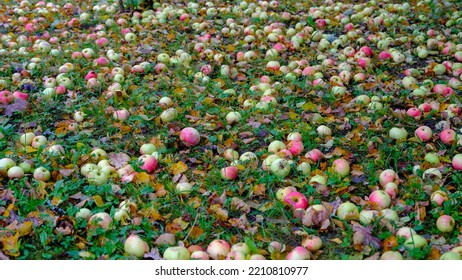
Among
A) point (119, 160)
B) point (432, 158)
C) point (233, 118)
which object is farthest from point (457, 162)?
point (119, 160)

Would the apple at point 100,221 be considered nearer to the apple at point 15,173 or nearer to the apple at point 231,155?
the apple at point 15,173

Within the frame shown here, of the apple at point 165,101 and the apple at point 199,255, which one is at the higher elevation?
the apple at point 199,255

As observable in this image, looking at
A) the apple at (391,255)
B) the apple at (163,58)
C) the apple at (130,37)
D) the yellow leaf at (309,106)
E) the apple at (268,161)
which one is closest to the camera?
the apple at (391,255)

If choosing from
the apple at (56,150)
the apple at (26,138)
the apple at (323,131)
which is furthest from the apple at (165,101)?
the apple at (323,131)

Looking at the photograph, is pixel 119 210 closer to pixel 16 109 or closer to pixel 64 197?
pixel 64 197

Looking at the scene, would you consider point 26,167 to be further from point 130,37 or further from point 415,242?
point 130,37

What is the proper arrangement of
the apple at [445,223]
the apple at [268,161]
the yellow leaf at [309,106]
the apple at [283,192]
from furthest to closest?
the yellow leaf at [309,106] < the apple at [268,161] < the apple at [283,192] < the apple at [445,223]
